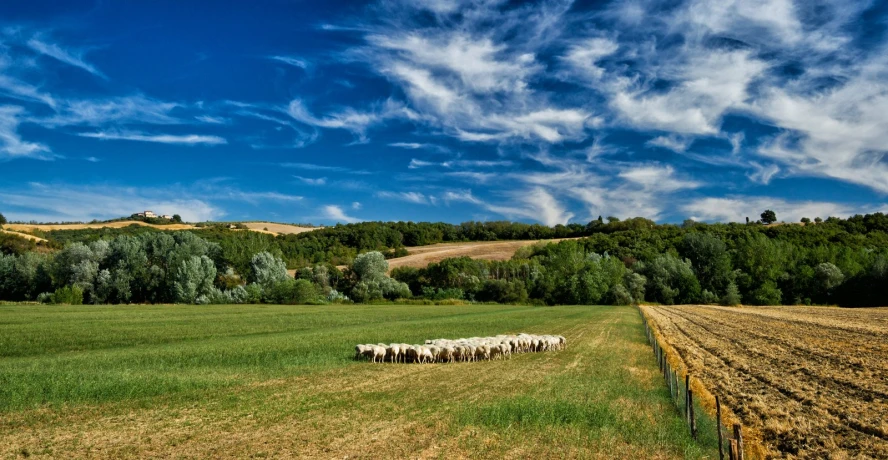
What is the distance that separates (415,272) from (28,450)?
113 meters

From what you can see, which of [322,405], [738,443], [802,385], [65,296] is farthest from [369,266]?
[738,443]

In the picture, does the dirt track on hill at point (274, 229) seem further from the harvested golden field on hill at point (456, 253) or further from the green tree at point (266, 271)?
the green tree at point (266, 271)

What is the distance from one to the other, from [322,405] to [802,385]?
17483 mm

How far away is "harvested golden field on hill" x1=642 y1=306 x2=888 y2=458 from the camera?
13945mm

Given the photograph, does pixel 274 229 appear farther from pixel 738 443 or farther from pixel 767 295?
pixel 738 443

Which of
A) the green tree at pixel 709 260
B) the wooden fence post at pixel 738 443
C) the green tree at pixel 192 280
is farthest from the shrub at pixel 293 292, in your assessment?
the wooden fence post at pixel 738 443

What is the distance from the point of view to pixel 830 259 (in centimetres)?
11562

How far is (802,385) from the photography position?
20.6 m

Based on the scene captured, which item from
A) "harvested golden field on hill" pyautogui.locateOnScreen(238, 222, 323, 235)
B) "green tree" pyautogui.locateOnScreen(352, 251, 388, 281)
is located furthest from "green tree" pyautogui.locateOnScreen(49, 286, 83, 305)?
"harvested golden field on hill" pyautogui.locateOnScreen(238, 222, 323, 235)

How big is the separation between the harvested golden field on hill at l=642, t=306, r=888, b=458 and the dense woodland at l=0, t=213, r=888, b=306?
7287 cm

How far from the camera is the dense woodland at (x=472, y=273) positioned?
96812mm

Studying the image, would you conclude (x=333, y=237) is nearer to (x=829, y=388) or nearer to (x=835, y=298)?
(x=835, y=298)

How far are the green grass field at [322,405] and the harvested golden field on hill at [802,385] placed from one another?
7.42 ft

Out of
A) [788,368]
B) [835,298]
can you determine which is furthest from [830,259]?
[788,368]
